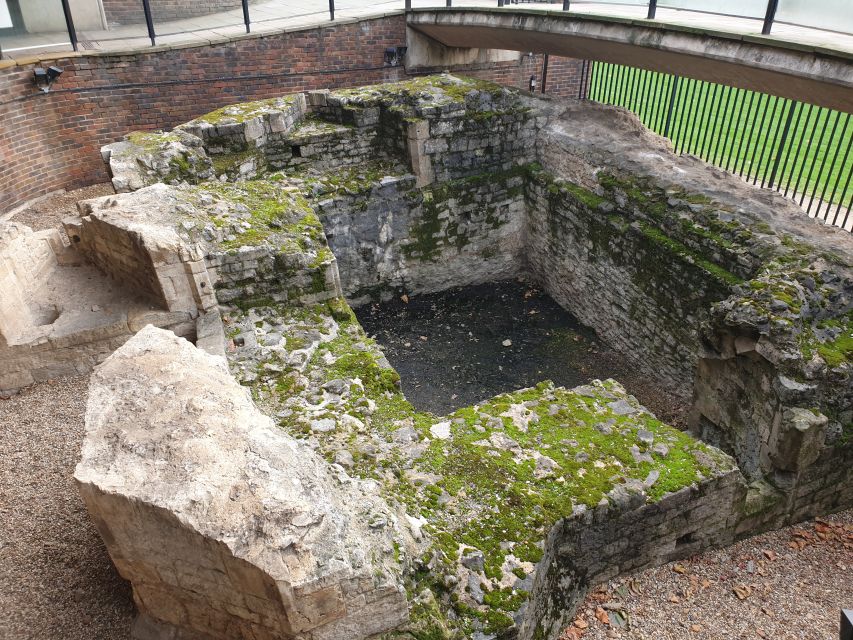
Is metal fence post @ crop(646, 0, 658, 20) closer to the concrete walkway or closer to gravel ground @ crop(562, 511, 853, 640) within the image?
the concrete walkway

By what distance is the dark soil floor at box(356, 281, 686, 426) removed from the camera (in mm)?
7938

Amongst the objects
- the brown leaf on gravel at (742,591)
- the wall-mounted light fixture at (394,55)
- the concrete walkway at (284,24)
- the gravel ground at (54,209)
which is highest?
the concrete walkway at (284,24)

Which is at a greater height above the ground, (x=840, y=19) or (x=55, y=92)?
(x=840, y=19)

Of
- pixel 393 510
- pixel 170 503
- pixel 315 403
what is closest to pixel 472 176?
pixel 315 403

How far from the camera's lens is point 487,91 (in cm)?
979

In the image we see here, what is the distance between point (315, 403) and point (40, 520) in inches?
83.8

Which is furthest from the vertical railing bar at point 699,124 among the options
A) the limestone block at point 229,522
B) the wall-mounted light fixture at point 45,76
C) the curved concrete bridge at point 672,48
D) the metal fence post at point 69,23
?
the metal fence post at point 69,23

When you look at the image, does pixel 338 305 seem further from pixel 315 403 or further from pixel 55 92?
pixel 55 92

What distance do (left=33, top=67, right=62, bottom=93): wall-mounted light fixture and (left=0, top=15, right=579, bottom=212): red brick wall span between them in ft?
0.37

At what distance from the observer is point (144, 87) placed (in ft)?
37.3

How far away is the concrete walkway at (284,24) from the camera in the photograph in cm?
670

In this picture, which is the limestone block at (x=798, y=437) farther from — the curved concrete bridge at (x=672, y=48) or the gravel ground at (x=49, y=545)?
the gravel ground at (x=49, y=545)

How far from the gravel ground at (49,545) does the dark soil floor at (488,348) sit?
3.92 m

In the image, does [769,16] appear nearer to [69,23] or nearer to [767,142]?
[767,142]
